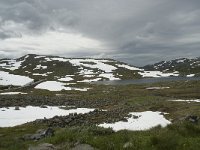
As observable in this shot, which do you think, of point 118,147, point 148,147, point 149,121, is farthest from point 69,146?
point 149,121

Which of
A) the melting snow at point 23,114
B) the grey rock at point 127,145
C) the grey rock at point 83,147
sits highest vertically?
the grey rock at point 127,145

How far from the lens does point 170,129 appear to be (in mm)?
16359

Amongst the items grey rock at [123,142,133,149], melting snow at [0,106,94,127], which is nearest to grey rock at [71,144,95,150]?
grey rock at [123,142,133,149]

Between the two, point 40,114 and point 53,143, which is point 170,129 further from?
point 40,114

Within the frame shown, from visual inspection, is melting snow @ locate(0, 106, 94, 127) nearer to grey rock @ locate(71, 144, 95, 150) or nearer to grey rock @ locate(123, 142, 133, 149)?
grey rock @ locate(71, 144, 95, 150)

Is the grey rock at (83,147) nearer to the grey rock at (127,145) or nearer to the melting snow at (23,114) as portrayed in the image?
the grey rock at (127,145)

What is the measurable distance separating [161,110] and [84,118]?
15860mm

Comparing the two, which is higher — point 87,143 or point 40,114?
point 87,143

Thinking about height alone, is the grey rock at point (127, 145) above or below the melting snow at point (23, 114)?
above

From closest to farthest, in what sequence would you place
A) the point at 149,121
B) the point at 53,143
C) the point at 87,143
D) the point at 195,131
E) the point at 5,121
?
1. the point at 87,143
2. the point at 53,143
3. the point at 195,131
4. the point at 149,121
5. the point at 5,121

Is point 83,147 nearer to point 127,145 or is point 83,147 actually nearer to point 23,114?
point 127,145

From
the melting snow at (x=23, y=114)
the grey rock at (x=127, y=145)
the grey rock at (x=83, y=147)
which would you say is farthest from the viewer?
the melting snow at (x=23, y=114)

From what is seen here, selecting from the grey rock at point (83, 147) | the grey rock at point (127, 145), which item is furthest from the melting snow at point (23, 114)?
the grey rock at point (127, 145)

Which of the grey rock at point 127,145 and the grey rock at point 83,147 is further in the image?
the grey rock at point 83,147
